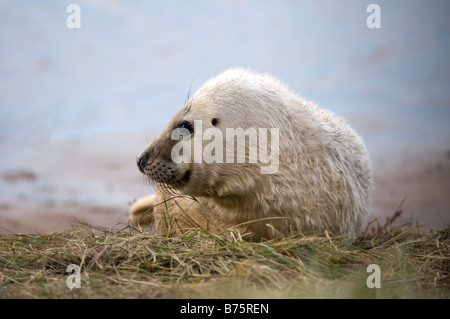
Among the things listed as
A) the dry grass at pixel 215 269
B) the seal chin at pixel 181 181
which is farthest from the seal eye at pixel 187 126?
the dry grass at pixel 215 269

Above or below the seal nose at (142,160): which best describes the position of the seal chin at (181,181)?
below

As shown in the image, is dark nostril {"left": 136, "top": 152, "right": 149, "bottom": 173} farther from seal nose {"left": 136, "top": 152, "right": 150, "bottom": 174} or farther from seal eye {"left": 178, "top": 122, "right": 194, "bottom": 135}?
seal eye {"left": 178, "top": 122, "right": 194, "bottom": 135}

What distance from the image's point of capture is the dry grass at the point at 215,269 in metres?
2.56

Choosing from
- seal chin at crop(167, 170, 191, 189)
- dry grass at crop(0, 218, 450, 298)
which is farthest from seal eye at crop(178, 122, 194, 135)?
dry grass at crop(0, 218, 450, 298)

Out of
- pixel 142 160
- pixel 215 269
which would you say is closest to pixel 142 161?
pixel 142 160

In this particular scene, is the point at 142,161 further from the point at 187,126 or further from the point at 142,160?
the point at 187,126

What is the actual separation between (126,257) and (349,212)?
1.90 meters

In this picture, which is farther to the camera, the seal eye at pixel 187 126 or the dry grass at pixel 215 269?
the seal eye at pixel 187 126

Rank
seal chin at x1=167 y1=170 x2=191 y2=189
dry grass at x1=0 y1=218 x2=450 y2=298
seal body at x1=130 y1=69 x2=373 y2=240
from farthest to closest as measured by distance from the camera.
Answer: seal chin at x1=167 y1=170 x2=191 y2=189 → seal body at x1=130 y1=69 x2=373 y2=240 → dry grass at x1=0 y1=218 x2=450 y2=298

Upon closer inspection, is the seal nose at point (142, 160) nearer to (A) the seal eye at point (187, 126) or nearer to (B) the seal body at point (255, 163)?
(B) the seal body at point (255, 163)

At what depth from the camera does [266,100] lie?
12.8 feet

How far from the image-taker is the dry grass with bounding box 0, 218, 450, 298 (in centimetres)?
256
